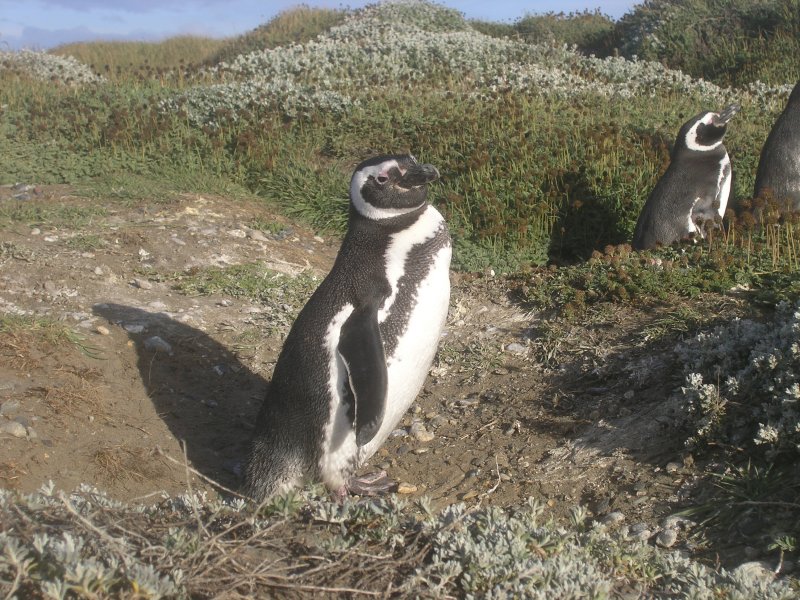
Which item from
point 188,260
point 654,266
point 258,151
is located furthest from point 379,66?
point 654,266

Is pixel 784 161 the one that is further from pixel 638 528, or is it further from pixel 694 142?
pixel 638 528

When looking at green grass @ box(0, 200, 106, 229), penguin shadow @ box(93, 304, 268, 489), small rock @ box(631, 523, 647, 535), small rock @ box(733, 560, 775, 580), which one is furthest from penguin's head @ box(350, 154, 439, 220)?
green grass @ box(0, 200, 106, 229)

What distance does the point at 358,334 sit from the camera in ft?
11.1

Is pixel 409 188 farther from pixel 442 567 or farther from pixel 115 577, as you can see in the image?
pixel 115 577

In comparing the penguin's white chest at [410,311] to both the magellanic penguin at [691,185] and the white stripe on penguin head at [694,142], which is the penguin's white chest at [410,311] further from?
the white stripe on penguin head at [694,142]

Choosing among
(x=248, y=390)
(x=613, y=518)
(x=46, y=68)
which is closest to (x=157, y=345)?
(x=248, y=390)

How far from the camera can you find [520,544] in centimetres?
219

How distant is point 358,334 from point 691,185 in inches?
183

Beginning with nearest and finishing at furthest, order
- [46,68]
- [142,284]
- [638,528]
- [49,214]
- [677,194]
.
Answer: [638,528] → [142,284] → [49,214] → [677,194] → [46,68]

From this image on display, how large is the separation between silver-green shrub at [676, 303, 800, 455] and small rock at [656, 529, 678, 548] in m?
0.49

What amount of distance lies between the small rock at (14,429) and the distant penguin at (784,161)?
5.76 meters

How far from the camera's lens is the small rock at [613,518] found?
121 inches

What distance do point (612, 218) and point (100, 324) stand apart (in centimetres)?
464

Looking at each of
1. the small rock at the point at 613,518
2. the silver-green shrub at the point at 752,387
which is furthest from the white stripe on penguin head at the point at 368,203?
the small rock at the point at 613,518
